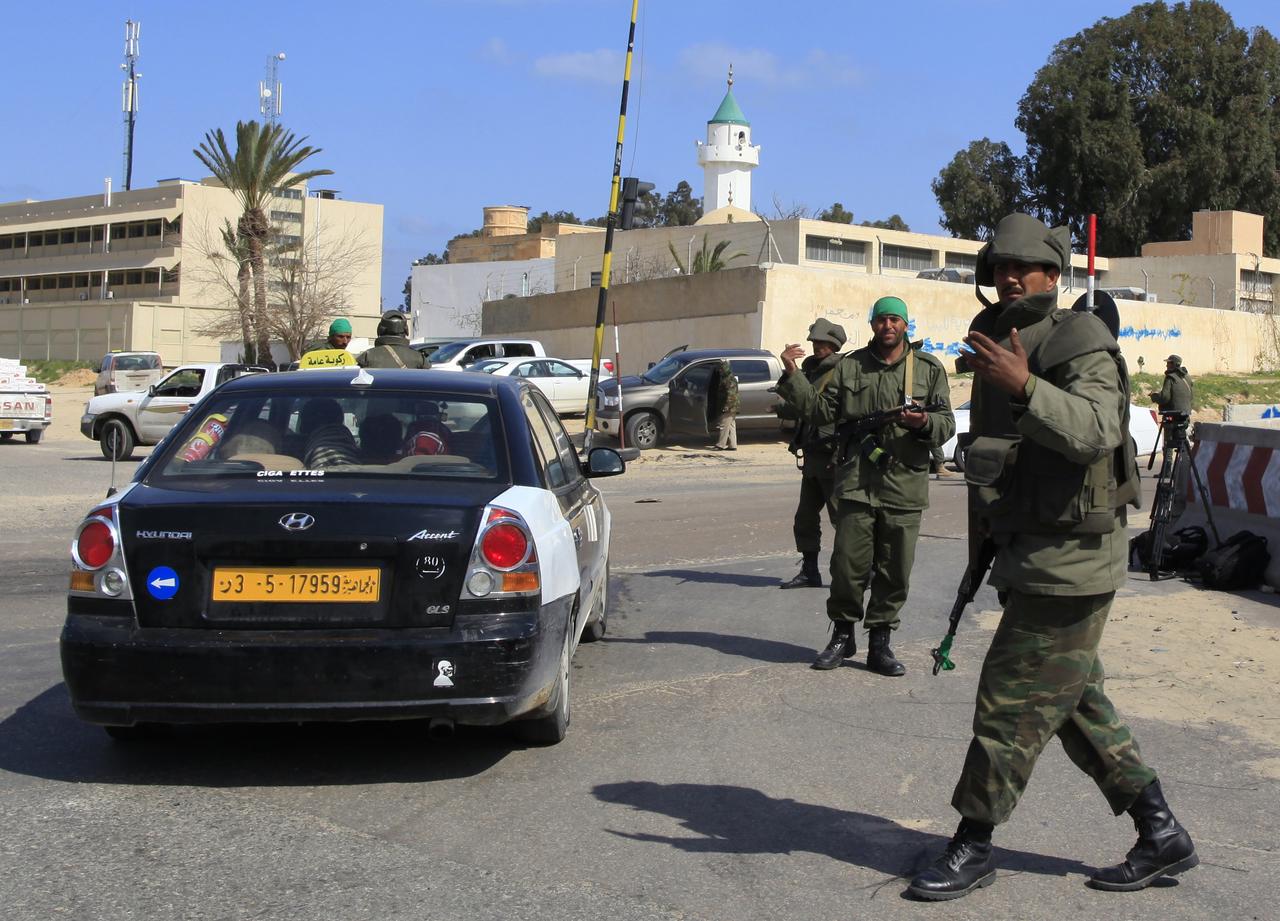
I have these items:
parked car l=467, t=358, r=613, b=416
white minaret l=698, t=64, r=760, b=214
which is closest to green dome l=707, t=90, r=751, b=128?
white minaret l=698, t=64, r=760, b=214

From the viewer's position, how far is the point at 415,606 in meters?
4.98

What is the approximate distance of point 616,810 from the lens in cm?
486

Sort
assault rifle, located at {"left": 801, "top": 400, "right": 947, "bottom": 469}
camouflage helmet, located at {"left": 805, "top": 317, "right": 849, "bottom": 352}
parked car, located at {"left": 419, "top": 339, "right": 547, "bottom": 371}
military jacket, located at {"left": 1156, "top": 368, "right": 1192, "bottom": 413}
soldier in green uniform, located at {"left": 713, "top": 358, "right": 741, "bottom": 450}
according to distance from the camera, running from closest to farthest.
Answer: assault rifle, located at {"left": 801, "top": 400, "right": 947, "bottom": 469} < camouflage helmet, located at {"left": 805, "top": 317, "right": 849, "bottom": 352} < military jacket, located at {"left": 1156, "top": 368, "right": 1192, "bottom": 413} < soldier in green uniform, located at {"left": 713, "top": 358, "right": 741, "bottom": 450} < parked car, located at {"left": 419, "top": 339, "right": 547, "bottom": 371}

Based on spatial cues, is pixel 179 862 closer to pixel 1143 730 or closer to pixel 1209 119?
pixel 1143 730

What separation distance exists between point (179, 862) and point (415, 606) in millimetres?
1145

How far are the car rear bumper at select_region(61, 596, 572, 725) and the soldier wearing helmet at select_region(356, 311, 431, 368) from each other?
5.03m

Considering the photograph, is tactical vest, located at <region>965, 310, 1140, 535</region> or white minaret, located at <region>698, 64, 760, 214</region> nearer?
tactical vest, located at <region>965, 310, 1140, 535</region>

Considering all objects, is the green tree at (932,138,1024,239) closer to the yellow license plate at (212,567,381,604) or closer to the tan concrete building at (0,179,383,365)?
the tan concrete building at (0,179,383,365)

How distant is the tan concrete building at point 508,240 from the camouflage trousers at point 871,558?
55084 mm

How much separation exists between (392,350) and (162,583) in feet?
17.3

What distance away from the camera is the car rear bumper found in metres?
4.89

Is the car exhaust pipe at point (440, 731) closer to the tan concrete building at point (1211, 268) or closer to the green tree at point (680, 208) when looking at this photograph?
the tan concrete building at point (1211, 268)

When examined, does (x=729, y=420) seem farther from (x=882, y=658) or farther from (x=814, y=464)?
(x=882, y=658)

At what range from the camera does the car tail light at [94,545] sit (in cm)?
503
